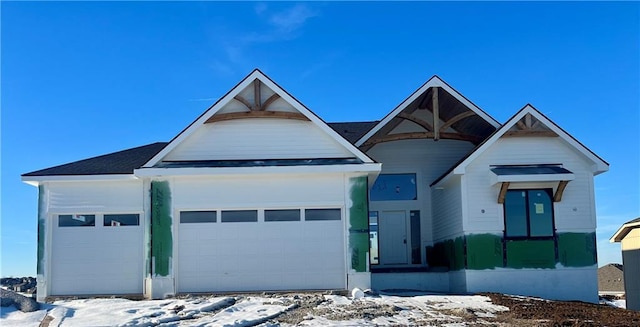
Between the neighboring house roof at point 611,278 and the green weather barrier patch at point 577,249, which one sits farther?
the neighboring house roof at point 611,278

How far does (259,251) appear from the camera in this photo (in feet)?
56.3

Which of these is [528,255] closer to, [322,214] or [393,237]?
[393,237]

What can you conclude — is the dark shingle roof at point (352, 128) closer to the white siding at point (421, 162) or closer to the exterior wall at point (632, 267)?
the white siding at point (421, 162)

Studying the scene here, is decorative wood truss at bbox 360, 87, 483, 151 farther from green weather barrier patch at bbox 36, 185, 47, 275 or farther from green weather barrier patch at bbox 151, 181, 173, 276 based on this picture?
green weather barrier patch at bbox 36, 185, 47, 275

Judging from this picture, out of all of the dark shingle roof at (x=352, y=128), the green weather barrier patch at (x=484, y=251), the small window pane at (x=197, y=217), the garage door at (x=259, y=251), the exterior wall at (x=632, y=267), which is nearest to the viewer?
the garage door at (x=259, y=251)

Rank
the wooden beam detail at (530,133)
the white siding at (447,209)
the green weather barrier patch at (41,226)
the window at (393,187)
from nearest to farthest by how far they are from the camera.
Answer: the green weather barrier patch at (41,226)
the wooden beam detail at (530,133)
the white siding at (447,209)
the window at (393,187)

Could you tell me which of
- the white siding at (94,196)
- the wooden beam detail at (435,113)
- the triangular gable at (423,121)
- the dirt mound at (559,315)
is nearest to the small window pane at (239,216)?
the white siding at (94,196)

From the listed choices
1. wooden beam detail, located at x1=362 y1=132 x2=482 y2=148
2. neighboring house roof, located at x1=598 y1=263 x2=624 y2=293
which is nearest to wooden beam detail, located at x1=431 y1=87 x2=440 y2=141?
wooden beam detail, located at x1=362 y1=132 x2=482 y2=148

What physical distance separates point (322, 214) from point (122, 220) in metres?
5.04

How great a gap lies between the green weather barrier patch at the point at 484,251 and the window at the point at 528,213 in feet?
1.35

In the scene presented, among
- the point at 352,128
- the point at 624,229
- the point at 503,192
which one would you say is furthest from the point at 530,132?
the point at 352,128

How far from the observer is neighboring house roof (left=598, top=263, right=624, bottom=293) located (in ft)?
112

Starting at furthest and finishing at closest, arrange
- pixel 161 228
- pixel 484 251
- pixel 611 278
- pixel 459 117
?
pixel 611 278 → pixel 459 117 → pixel 484 251 → pixel 161 228

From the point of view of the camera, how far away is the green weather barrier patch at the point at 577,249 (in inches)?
712
